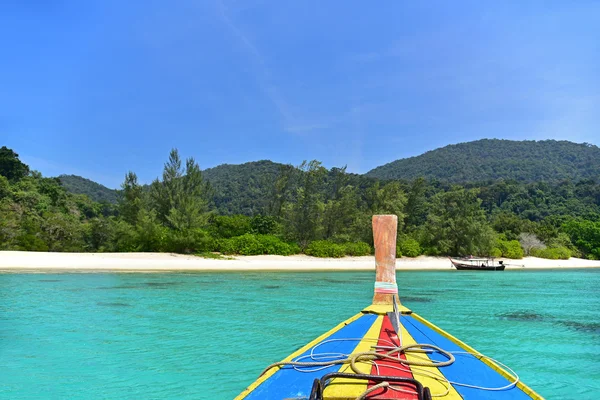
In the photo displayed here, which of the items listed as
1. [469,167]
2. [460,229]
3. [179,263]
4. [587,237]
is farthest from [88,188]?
[469,167]

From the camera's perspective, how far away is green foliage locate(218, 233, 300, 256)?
3425 cm

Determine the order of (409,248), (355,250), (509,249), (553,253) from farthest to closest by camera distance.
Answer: (553,253) < (509,249) < (409,248) < (355,250)

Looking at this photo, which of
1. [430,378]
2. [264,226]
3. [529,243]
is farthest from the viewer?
[529,243]

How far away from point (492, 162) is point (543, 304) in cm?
15006

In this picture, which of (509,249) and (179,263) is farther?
(509,249)

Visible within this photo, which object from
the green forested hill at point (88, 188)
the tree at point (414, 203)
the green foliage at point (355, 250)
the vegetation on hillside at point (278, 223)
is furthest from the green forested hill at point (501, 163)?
the green foliage at point (355, 250)

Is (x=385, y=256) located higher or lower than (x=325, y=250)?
higher

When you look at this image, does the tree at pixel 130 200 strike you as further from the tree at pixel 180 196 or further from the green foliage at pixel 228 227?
the green foliage at pixel 228 227

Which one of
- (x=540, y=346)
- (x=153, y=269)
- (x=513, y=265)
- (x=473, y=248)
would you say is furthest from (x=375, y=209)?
(x=540, y=346)

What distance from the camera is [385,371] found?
3127 millimetres

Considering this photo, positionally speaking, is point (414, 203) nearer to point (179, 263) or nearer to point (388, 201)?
point (388, 201)

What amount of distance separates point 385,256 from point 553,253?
45762mm

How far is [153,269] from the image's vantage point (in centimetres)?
2717

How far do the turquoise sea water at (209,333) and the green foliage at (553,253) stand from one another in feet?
98.7
